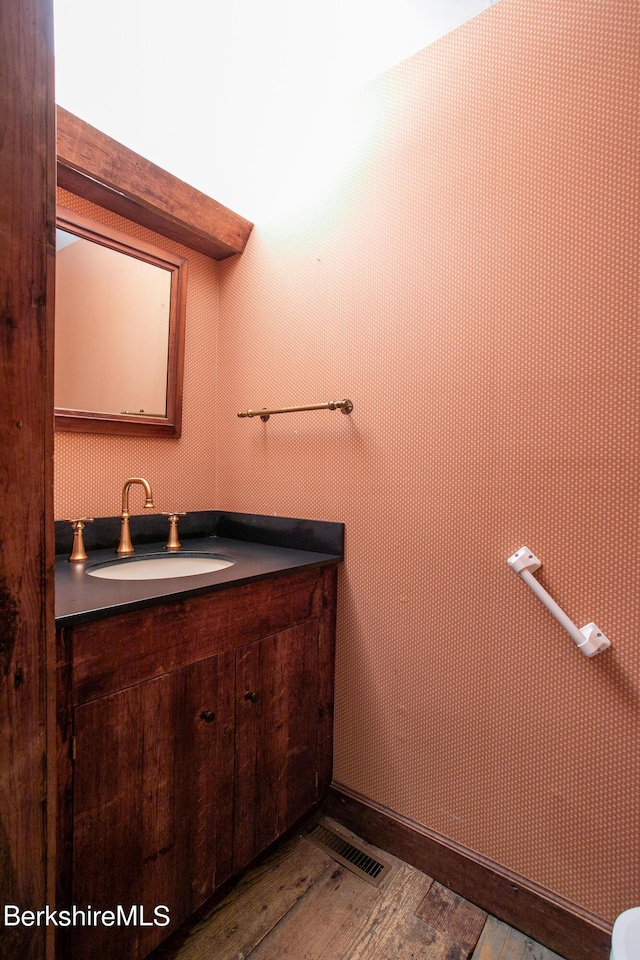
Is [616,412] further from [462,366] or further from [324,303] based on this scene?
[324,303]

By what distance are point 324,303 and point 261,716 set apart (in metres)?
1.32

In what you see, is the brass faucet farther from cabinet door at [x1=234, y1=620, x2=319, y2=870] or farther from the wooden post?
the wooden post

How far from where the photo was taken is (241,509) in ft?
5.89

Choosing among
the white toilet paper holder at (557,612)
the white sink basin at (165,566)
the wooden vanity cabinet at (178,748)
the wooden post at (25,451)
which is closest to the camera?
the wooden post at (25,451)

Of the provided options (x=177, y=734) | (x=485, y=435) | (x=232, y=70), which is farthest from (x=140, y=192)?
(x=177, y=734)

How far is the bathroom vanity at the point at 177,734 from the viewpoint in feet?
2.77

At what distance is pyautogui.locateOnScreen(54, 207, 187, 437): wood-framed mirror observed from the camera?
140 centimetres

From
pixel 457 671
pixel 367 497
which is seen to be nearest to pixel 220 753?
pixel 457 671

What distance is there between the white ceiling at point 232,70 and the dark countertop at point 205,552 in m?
1.25

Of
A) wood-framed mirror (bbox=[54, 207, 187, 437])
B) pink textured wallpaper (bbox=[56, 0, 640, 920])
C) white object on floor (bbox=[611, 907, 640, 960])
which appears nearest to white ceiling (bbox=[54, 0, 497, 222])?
pink textured wallpaper (bbox=[56, 0, 640, 920])

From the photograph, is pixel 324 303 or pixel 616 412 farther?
pixel 324 303

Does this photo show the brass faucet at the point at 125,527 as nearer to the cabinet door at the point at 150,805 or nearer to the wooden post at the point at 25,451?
the cabinet door at the point at 150,805

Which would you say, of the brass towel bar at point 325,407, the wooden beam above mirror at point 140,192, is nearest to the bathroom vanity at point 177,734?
the brass towel bar at point 325,407

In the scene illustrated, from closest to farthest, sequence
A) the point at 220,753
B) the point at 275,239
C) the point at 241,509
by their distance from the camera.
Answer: the point at 220,753 < the point at 275,239 < the point at 241,509
